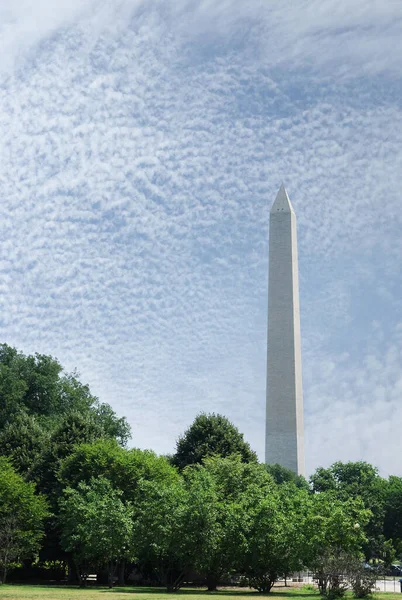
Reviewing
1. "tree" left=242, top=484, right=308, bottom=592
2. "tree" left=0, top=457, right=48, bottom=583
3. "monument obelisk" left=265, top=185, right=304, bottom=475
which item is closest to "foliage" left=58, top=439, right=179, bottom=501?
"tree" left=0, top=457, right=48, bottom=583

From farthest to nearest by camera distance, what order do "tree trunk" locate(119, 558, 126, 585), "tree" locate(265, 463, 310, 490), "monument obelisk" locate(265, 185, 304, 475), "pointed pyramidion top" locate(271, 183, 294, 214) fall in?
"pointed pyramidion top" locate(271, 183, 294, 214) < "monument obelisk" locate(265, 185, 304, 475) < "tree" locate(265, 463, 310, 490) < "tree trunk" locate(119, 558, 126, 585)

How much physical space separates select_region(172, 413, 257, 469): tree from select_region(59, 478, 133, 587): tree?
12.1 m

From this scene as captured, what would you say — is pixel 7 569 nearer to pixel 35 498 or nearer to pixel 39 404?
pixel 35 498

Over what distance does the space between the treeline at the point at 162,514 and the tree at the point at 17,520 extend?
79 mm

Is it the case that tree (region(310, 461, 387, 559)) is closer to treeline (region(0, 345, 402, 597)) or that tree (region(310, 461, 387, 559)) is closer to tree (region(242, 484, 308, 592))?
treeline (region(0, 345, 402, 597))

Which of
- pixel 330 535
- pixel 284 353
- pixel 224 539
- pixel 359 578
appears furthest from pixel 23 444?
pixel 284 353

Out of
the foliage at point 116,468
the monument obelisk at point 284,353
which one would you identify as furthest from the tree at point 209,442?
the monument obelisk at point 284,353

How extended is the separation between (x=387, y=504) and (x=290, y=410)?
13.4m

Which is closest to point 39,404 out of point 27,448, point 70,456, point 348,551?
point 27,448

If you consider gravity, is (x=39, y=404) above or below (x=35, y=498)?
above

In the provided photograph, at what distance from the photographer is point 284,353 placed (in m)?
80.5

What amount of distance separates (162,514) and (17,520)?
11726mm

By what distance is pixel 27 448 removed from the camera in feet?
190

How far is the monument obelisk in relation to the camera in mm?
79688
